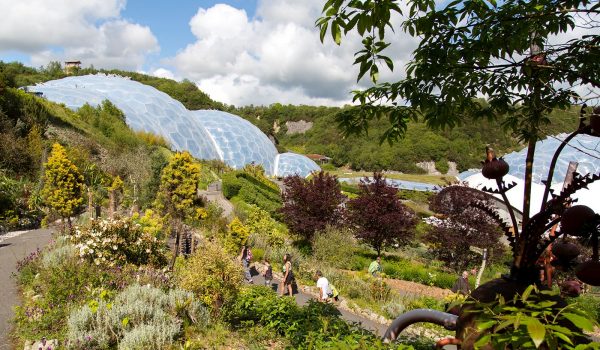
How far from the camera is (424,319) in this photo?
1.20 meters

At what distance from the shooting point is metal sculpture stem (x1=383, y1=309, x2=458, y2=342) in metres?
1.13

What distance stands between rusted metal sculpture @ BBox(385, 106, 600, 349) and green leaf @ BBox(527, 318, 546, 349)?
0.20 m

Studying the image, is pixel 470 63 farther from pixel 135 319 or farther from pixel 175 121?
pixel 175 121

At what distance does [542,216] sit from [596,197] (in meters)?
26.2

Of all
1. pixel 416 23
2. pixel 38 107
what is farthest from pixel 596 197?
pixel 38 107

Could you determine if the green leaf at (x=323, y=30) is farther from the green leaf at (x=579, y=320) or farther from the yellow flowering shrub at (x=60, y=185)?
the yellow flowering shrub at (x=60, y=185)

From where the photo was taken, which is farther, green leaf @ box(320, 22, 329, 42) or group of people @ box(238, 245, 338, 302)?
group of people @ box(238, 245, 338, 302)

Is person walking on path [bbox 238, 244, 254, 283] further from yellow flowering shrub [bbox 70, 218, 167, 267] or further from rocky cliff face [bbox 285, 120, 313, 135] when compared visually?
rocky cliff face [bbox 285, 120, 313, 135]

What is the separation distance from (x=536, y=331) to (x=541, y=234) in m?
0.37

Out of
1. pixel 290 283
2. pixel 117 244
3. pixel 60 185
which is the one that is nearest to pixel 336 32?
pixel 117 244

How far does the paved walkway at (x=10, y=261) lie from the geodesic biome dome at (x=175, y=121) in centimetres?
1661

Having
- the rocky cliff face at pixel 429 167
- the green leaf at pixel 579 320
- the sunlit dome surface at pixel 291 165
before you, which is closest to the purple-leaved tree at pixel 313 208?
the green leaf at pixel 579 320

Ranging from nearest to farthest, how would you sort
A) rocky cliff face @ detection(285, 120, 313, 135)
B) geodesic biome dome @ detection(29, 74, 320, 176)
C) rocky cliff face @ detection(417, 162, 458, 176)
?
geodesic biome dome @ detection(29, 74, 320, 176), rocky cliff face @ detection(417, 162, 458, 176), rocky cliff face @ detection(285, 120, 313, 135)

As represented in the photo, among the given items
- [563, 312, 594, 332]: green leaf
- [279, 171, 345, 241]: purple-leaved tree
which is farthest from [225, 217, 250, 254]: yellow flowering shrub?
[563, 312, 594, 332]: green leaf
